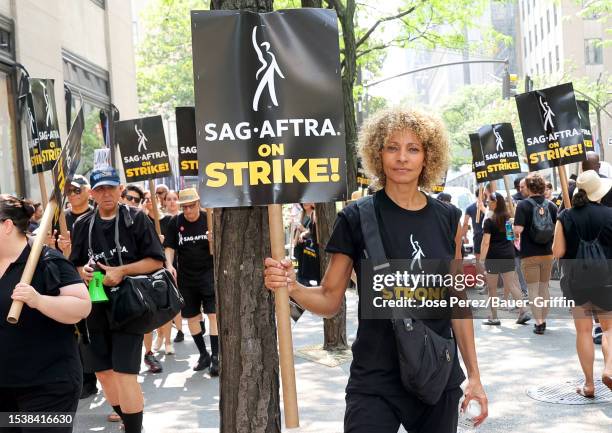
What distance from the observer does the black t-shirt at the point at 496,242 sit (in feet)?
39.2

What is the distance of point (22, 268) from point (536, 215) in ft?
25.4

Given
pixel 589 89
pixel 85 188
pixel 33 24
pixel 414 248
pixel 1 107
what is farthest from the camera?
pixel 589 89

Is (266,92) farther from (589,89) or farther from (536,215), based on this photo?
(589,89)

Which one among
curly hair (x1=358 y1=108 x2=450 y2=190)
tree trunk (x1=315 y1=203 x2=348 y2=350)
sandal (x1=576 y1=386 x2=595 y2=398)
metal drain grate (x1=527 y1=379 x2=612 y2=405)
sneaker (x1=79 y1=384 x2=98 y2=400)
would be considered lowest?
metal drain grate (x1=527 y1=379 x2=612 y2=405)

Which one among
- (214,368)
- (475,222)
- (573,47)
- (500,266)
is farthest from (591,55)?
(214,368)

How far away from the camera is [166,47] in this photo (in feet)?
144

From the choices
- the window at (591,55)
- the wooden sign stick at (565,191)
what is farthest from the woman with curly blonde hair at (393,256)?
the window at (591,55)

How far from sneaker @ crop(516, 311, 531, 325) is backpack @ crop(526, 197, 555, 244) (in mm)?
1466

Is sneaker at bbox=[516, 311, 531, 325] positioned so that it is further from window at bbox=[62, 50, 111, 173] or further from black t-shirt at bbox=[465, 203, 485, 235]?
window at bbox=[62, 50, 111, 173]

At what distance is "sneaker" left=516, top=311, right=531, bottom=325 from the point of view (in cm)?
1181

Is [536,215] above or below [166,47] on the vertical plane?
below

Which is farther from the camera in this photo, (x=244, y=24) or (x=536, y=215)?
(x=536, y=215)

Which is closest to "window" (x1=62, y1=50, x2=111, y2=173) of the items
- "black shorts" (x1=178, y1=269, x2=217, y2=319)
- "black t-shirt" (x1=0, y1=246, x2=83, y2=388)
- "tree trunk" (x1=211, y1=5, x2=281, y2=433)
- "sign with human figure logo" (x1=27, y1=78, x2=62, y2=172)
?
"black shorts" (x1=178, y1=269, x2=217, y2=319)

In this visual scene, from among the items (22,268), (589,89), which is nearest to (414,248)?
(22,268)
